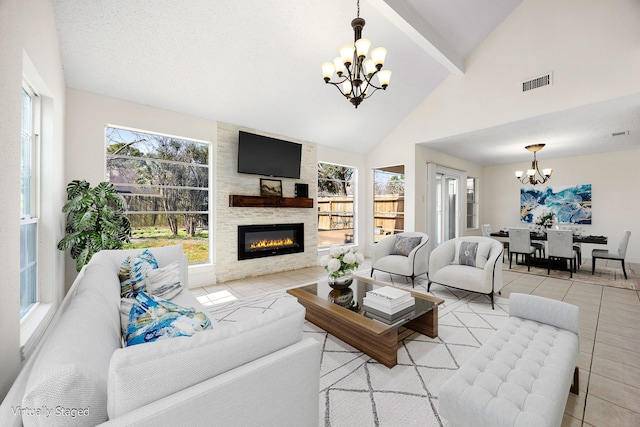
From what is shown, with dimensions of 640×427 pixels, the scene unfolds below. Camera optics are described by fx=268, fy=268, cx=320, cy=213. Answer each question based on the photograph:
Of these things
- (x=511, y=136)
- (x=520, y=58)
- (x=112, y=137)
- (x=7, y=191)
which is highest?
(x=520, y=58)

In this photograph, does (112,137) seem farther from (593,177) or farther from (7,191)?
(593,177)

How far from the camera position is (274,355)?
1.06m

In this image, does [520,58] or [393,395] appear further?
[520,58]

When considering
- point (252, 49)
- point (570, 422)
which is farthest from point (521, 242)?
point (252, 49)

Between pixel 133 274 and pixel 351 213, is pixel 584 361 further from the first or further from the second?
pixel 351 213

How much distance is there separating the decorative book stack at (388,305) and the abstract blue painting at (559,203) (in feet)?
23.1

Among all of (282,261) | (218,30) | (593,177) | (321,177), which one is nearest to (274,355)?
(218,30)

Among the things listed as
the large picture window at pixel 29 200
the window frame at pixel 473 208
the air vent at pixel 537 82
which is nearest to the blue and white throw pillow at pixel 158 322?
the large picture window at pixel 29 200

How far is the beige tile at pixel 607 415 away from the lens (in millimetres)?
1589

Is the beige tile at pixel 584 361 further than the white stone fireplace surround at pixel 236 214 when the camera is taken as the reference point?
No

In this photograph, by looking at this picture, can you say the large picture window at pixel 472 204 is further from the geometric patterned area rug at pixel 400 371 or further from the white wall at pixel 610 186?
the geometric patterned area rug at pixel 400 371

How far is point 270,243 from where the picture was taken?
5.21 meters

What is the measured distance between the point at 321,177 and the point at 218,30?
3.51 metres

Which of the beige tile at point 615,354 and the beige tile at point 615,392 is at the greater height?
the beige tile at point 615,354
